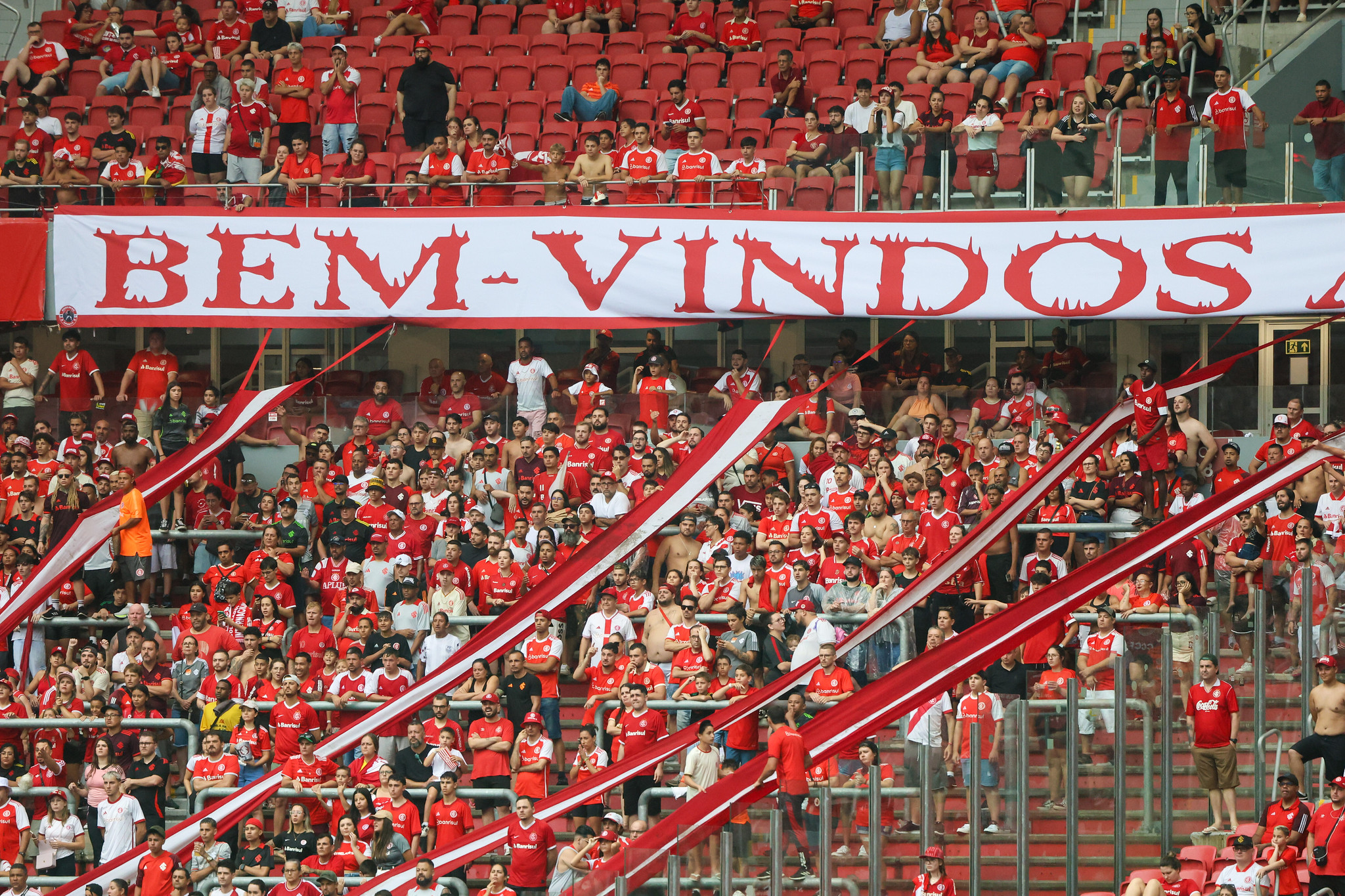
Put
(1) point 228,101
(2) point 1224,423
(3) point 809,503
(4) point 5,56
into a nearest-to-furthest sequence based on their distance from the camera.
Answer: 1. (3) point 809,503
2. (2) point 1224,423
3. (1) point 228,101
4. (4) point 5,56

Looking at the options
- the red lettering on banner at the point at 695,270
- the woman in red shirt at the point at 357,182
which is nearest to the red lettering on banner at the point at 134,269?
the woman in red shirt at the point at 357,182

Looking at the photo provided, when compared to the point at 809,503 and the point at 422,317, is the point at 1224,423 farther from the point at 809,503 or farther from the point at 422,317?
the point at 422,317

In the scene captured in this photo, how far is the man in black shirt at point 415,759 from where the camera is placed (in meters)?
14.2

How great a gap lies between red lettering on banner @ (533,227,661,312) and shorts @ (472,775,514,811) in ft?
18.7

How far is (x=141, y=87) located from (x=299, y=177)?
388 centimetres

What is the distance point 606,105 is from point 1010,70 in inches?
171

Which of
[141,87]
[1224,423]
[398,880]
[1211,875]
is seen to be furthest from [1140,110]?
[141,87]

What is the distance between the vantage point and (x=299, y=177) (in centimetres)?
1953

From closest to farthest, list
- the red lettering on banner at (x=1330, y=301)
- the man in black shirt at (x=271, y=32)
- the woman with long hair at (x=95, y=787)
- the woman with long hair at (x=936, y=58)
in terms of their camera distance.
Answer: the woman with long hair at (x=95, y=787), the red lettering on banner at (x=1330, y=301), the woman with long hair at (x=936, y=58), the man in black shirt at (x=271, y=32)

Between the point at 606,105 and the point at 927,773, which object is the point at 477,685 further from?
the point at 606,105

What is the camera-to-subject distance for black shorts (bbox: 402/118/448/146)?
20.3m

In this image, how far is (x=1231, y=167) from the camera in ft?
55.6

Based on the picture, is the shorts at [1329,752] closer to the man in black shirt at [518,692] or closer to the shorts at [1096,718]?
the shorts at [1096,718]

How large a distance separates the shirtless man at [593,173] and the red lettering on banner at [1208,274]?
17.9ft
